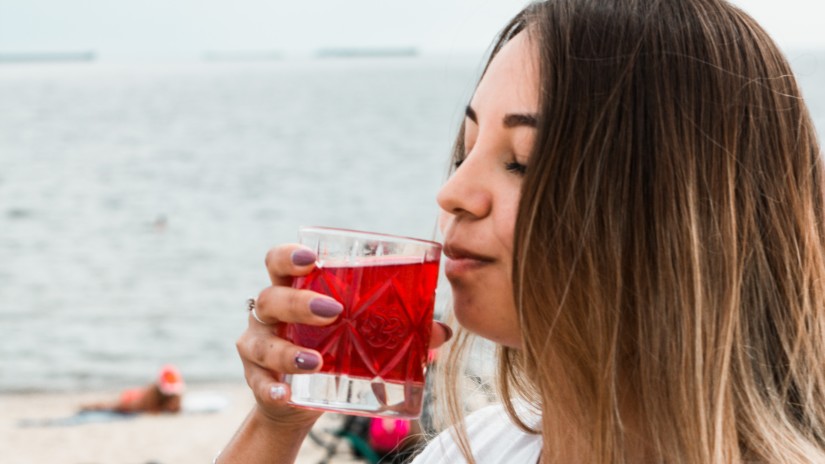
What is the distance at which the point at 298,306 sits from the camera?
143cm

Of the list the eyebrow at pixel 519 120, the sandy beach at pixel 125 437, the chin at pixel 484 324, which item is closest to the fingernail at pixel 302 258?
the chin at pixel 484 324

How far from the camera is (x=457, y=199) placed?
1.50m

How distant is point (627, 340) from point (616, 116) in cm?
32

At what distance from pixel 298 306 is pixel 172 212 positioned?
33.9 meters

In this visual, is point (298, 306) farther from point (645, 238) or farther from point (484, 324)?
point (645, 238)

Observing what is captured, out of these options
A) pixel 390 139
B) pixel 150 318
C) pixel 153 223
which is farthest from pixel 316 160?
pixel 150 318

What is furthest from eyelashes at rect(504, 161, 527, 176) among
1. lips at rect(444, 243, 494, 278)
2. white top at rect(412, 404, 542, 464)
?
white top at rect(412, 404, 542, 464)

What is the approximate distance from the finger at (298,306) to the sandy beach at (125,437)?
7154mm

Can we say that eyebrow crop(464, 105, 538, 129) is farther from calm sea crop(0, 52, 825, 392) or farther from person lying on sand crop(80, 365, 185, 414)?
person lying on sand crop(80, 365, 185, 414)

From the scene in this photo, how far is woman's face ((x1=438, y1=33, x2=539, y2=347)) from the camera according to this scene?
1.50m

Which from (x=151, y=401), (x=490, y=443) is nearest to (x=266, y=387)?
(x=490, y=443)

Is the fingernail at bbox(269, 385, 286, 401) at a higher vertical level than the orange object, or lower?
higher

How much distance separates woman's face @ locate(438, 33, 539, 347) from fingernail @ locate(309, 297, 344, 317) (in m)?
0.20

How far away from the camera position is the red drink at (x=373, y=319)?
1.43 m
